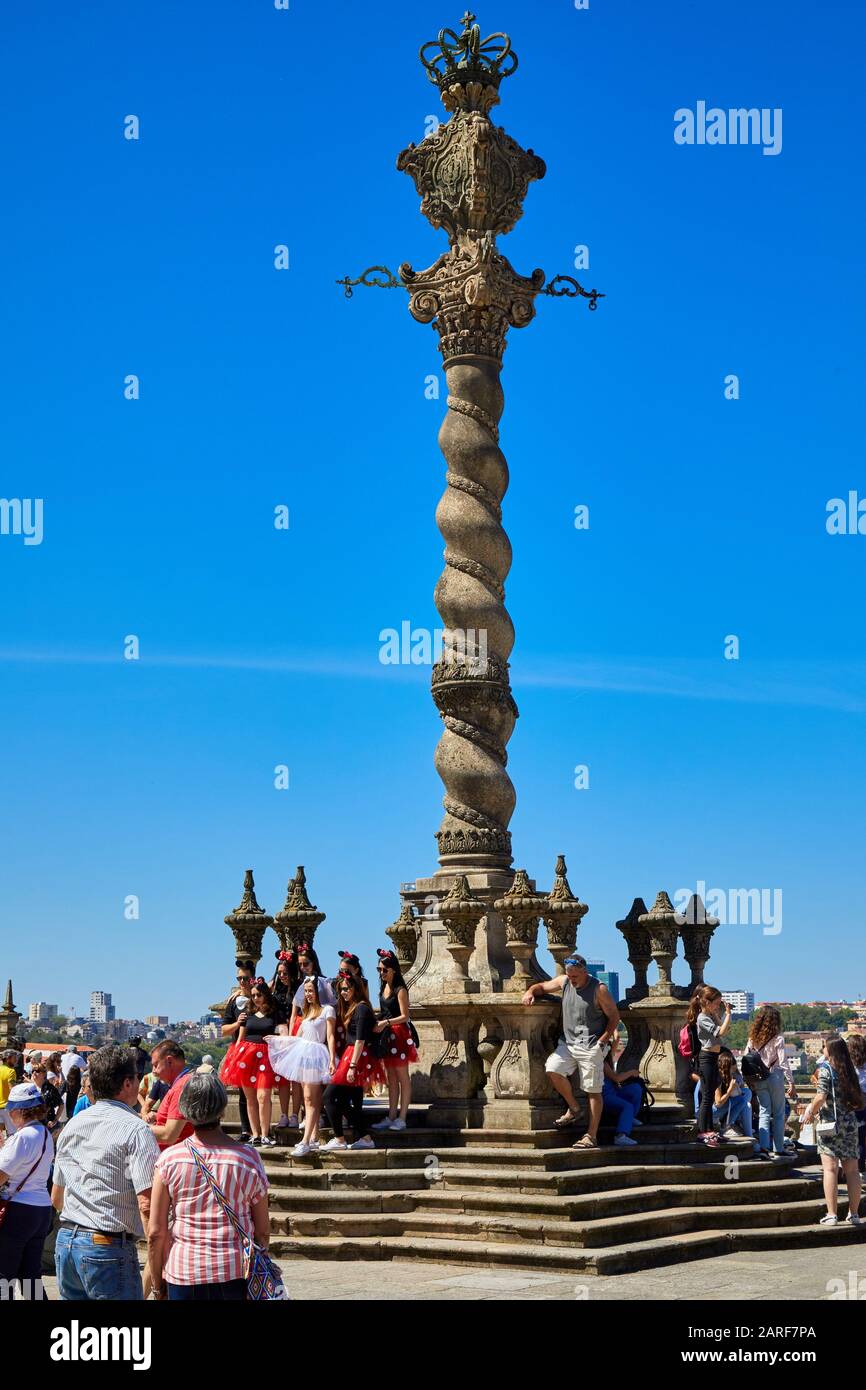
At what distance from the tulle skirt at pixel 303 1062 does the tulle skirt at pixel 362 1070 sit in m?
0.12

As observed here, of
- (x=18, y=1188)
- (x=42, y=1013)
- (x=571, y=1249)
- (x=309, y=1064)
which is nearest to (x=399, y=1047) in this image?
(x=309, y=1064)

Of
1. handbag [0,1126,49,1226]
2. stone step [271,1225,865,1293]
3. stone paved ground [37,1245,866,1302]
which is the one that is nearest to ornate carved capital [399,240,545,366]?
stone step [271,1225,865,1293]

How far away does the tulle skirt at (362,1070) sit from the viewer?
15906 mm

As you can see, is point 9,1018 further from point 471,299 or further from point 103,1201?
point 103,1201

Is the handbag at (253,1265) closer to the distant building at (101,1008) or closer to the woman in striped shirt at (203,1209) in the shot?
the woman in striped shirt at (203,1209)

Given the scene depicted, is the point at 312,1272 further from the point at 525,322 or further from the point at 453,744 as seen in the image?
the point at 525,322

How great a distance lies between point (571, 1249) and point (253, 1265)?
7.05m

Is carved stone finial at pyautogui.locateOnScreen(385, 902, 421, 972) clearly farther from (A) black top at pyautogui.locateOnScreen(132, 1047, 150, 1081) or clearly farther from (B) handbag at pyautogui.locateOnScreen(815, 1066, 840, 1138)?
(B) handbag at pyautogui.locateOnScreen(815, 1066, 840, 1138)

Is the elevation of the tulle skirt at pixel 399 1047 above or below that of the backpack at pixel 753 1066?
above

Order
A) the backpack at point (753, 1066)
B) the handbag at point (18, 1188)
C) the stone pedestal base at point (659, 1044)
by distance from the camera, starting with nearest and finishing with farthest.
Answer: the handbag at point (18, 1188), the backpack at point (753, 1066), the stone pedestal base at point (659, 1044)

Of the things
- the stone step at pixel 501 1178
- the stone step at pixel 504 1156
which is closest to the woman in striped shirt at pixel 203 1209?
the stone step at pixel 501 1178

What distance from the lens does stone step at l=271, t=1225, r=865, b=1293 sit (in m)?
13.0

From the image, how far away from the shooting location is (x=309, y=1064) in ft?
52.1

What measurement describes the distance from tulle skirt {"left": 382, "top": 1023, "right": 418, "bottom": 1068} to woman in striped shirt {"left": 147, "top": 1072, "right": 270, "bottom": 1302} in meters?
9.06
